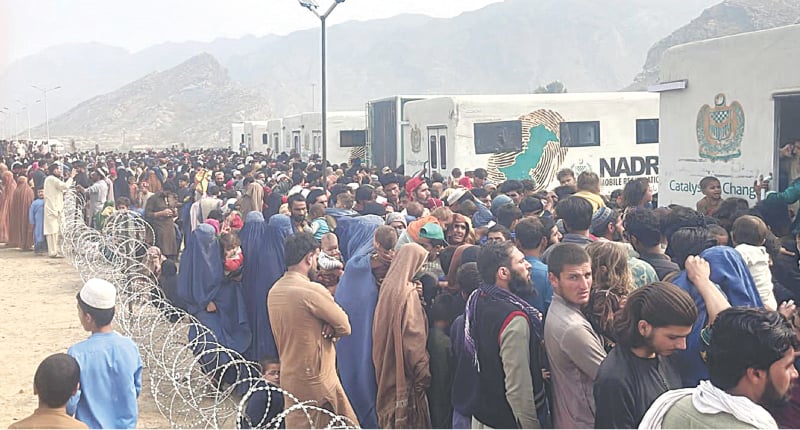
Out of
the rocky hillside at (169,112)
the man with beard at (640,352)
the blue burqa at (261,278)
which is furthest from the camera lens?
the rocky hillside at (169,112)

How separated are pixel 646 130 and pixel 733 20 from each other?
262 feet

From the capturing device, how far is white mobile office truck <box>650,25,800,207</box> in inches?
360

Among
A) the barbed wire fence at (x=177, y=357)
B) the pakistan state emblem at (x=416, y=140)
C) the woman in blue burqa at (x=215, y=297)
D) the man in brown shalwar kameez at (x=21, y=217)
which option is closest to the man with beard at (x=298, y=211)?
the woman in blue burqa at (x=215, y=297)

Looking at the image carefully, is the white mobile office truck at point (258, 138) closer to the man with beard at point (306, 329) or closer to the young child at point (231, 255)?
the young child at point (231, 255)

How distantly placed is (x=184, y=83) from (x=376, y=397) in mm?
153076

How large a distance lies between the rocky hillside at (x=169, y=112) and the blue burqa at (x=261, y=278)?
9987 cm

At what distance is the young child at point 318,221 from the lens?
24.6 feet

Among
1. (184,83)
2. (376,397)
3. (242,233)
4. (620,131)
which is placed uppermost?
(184,83)

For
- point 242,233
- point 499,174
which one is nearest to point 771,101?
point 242,233

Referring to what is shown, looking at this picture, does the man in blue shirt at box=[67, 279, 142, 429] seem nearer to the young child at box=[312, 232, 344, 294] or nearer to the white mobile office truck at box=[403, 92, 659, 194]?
the young child at box=[312, 232, 344, 294]

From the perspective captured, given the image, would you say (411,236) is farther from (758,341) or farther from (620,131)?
(620,131)

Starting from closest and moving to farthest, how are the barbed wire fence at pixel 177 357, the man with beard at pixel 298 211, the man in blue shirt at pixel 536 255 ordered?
1. the man in blue shirt at pixel 536 255
2. the barbed wire fence at pixel 177 357
3. the man with beard at pixel 298 211

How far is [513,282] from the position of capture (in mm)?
4316

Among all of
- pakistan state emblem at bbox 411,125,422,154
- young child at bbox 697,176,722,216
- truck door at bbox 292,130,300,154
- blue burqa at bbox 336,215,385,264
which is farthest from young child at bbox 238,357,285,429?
truck door at bbox 292,130,300,154
